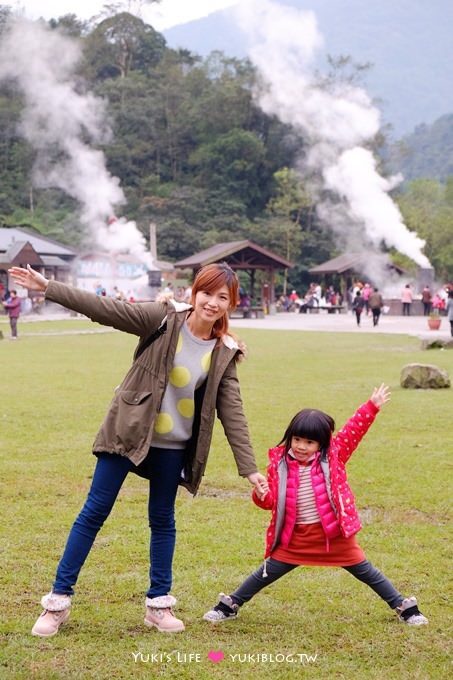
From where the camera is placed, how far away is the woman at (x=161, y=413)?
374cm

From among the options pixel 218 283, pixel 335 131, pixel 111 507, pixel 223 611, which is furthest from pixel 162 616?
pixel 335 131

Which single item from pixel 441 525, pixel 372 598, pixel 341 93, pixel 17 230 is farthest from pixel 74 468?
pixel 341 93

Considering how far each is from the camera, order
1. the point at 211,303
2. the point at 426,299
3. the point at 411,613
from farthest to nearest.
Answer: the point at 426,299, the point at 411,613, the point at 211,303

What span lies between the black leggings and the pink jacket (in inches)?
3.3

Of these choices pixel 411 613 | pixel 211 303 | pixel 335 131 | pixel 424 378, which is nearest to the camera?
pixel 211 303

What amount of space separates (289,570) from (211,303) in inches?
50.3

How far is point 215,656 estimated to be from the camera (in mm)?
3510

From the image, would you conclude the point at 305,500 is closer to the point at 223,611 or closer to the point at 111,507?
the point at 223,611

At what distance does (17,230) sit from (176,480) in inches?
2188

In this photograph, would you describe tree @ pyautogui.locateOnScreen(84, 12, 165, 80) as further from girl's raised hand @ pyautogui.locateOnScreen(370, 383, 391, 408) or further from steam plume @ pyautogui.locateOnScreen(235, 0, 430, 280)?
girl's raised hand @ pyautogui.locateOnScreen(370, 383, 391, 408)

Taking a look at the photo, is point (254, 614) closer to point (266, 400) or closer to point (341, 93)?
point (266, 400)

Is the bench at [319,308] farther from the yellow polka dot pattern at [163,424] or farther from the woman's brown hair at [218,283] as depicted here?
the yellow polka dot pattern at [163,424]

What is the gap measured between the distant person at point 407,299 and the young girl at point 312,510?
39339 millimetres

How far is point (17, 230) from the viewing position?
57.2 m
